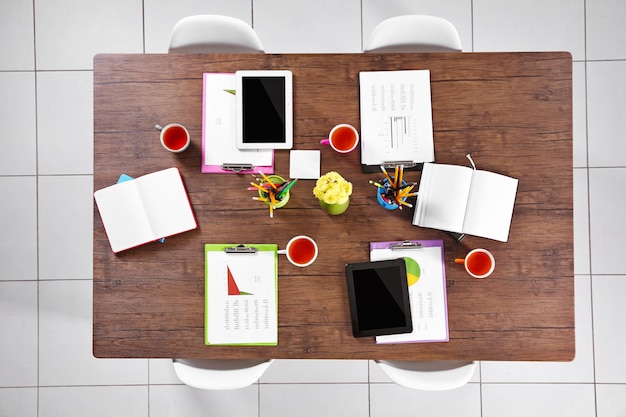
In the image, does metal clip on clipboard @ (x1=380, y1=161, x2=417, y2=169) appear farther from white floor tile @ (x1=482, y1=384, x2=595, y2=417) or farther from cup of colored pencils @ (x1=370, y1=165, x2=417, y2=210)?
white floor tile @ (x1=482, y1=384, x2=595, y2=417)

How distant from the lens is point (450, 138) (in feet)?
5.38

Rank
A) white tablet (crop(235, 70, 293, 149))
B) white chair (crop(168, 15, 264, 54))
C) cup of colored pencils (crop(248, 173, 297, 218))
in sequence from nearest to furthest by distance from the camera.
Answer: cup of colored pencils (crop(248, 173, 297, 218)), white tablet (crop(235, 70, 293, 149)), white chair (crop(168, 15, 264, 54))

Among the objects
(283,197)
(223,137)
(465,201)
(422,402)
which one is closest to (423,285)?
(465,201)

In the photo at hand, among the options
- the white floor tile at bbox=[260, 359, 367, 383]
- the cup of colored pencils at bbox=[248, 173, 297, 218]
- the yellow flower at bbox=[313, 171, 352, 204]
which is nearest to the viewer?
the yellow flower at bbox=[313, 171, 352, 204]

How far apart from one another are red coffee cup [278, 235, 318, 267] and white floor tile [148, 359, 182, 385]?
1.27m

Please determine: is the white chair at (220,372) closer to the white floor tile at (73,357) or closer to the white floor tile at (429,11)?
the white floor tile at (73,357)

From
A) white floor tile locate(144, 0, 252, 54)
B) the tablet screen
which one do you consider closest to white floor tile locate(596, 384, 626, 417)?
the tablet screen

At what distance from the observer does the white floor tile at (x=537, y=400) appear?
2.39 meters

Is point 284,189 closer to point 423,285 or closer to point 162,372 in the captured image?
point 423,285

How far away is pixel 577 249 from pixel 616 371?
2.20 feet

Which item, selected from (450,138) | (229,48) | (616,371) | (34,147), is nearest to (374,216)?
(450,138)

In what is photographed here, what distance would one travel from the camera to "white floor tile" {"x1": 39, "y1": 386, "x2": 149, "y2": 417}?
2.41m

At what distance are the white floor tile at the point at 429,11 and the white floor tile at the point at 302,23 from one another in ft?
A: 0.32

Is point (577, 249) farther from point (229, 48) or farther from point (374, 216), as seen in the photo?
point (229, 48)
